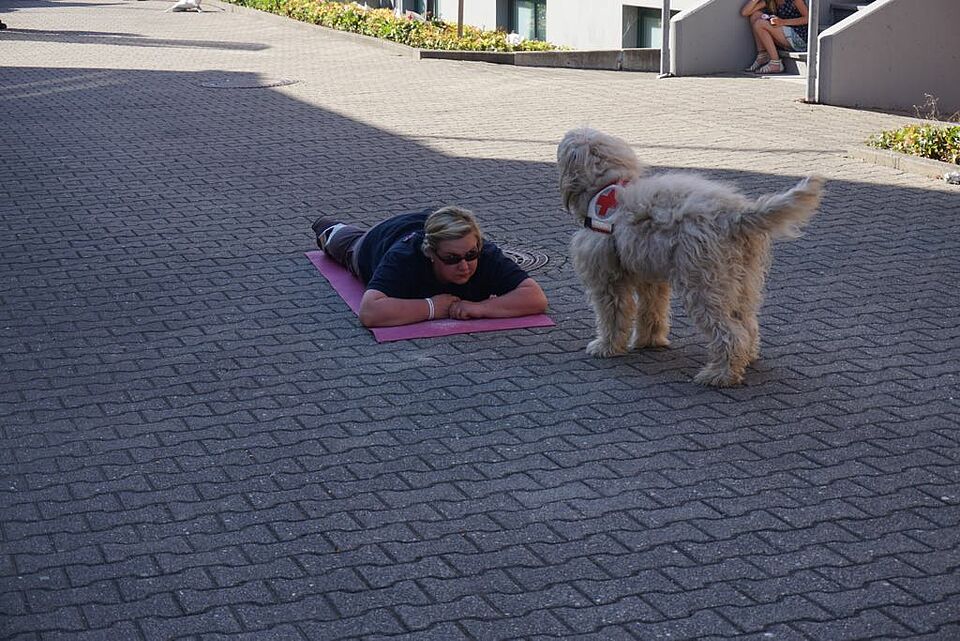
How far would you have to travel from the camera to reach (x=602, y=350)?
275 inches

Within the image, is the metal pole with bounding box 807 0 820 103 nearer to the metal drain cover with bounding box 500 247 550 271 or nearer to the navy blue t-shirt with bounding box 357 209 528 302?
the metal drain cover with bounding box 500 247 550 271

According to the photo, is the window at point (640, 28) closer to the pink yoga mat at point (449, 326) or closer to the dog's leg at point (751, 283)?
the pink yoga mat at point (449, 326)

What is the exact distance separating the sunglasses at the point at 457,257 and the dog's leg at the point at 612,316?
77 cm

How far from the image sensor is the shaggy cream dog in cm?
625

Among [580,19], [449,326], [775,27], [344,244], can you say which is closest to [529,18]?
[580,19]

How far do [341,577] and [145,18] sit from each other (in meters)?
27.8

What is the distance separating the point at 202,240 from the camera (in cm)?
960

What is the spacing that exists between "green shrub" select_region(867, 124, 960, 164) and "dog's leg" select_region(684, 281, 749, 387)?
5823 millimetres

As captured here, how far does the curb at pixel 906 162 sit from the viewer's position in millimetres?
11062

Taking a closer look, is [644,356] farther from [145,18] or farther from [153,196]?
[145,18]

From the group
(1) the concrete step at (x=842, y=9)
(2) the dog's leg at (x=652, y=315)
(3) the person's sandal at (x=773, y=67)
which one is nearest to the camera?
(2) the dog's leg at (x=652, y=315)

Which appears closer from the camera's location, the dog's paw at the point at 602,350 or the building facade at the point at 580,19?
the dog's paw at the point at 602,350

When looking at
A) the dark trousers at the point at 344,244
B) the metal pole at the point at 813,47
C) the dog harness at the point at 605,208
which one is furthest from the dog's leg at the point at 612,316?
the metal pole at the point at 813,47

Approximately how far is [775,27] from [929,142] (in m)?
6.77
